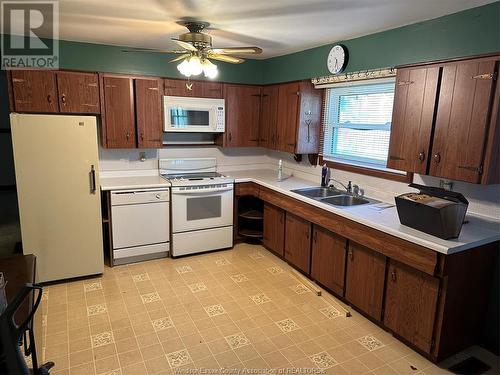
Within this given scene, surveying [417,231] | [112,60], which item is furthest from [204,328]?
[112,60]

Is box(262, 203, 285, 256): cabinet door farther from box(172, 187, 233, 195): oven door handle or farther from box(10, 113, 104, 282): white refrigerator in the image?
box(10, 113, 104, 282): white refrigerator

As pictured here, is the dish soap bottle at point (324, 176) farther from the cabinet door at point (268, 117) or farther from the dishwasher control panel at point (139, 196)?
the dishwasher control panel at point (139, 196)

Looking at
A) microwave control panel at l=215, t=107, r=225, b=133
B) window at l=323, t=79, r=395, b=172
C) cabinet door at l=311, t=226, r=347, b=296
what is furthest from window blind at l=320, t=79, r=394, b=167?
microwave control panel at l=215, t=107, r=225, b=133

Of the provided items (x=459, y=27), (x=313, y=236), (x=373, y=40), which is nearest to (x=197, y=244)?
(x=313, y=236)

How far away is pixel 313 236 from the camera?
3365 millimetres

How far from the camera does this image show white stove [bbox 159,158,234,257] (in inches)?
154

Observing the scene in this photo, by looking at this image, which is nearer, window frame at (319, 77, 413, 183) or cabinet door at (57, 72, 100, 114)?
window frame at (319, 77, 413, 183)

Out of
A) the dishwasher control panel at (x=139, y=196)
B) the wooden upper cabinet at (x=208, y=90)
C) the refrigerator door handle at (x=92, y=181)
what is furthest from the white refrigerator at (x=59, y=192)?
the wooden upper cabinet at (x=208, y=90)

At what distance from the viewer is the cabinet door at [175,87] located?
4.02m

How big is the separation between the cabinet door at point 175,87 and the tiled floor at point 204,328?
2048mm

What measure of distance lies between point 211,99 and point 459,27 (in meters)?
2.70

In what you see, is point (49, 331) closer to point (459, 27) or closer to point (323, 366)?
point (323, 366)

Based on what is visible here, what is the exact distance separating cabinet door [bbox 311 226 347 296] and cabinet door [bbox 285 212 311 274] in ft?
0.32

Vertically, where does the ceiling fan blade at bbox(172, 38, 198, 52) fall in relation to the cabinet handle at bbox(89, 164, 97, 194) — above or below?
above
